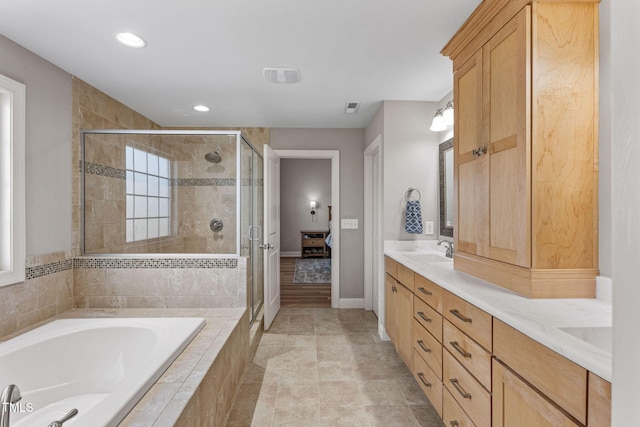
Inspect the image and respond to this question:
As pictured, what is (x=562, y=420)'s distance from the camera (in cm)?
91

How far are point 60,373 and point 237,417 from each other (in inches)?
40.9

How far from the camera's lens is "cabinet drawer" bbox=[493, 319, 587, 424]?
87 centimetres

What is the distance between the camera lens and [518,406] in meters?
1.10

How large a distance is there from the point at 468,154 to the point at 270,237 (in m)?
2.14

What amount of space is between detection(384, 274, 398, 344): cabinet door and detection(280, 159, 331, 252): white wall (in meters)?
5.27

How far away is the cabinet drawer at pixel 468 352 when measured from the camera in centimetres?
130

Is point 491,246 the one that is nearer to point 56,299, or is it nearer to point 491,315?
point 491,315

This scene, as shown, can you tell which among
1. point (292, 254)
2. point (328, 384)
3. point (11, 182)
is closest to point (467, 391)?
point (328, 384)

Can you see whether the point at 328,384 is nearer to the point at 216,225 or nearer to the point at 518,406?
the point at 518,406

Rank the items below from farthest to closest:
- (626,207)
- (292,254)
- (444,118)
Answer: (292,254) < (444,118) < (626,207)

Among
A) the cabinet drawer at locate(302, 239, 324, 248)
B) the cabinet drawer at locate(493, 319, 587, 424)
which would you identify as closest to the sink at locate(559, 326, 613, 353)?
the cabinet drawer at locate(493, 319, 587, 424)

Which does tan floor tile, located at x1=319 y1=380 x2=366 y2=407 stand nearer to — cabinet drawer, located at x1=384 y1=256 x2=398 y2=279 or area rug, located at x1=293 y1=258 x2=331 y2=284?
cabinet drawer, located at x1=384 y1=256 x2=398 y2=279

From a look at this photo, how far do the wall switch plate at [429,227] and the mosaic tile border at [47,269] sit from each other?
3000 mm

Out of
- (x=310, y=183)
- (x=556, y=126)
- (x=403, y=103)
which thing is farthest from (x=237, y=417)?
(x=310, y=183)
